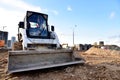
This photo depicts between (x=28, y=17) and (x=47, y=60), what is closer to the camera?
(x=47, y=60)

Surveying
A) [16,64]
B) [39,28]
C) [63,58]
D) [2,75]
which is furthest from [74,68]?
[39,28]

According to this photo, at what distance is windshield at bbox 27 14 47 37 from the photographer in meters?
7.86

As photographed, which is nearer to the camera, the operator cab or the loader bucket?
the loader bucket

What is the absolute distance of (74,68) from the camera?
244 inches

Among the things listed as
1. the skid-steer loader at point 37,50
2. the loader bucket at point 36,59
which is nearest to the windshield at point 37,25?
the skid-steer loader at point 37,50

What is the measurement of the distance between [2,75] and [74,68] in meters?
2.39

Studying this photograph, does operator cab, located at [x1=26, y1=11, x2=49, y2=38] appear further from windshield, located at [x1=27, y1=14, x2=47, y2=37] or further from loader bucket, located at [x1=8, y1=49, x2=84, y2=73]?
loader bucket, located at [x1=8, y1=49, x2=84, y2=73]

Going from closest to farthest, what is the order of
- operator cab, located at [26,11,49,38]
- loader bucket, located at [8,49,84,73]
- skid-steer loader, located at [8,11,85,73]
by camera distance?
loader bucket, located at [8,49,84,73], skid-steer loader, located at [8,11,85,73], operator cab, located at [26,11,49,38]

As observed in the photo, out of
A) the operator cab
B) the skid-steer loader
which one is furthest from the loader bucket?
the operator cab

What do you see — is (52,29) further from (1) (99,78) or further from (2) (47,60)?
(1) (99,78)

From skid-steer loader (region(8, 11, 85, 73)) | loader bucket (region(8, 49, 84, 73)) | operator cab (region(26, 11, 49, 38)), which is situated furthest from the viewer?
operator cab (region(26, 11, 49, 38))

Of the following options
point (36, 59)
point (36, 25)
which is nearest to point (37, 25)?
point (36, 25)

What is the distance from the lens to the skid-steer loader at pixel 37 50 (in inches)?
214

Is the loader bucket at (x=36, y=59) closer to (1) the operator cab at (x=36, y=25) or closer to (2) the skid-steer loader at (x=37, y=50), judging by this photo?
(2) the skid-steer loader at (x=37, y=50)
